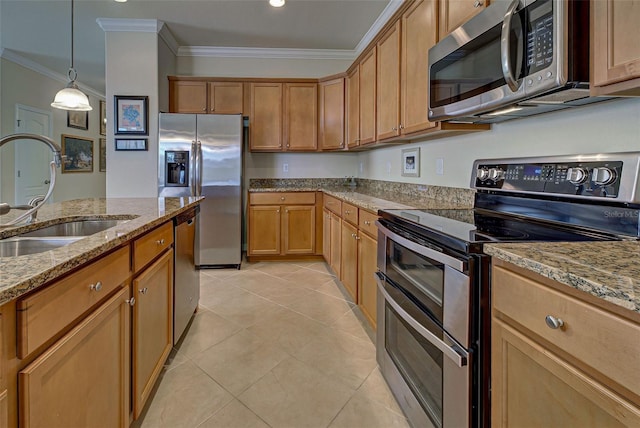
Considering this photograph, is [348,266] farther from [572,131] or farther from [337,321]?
[572,131]

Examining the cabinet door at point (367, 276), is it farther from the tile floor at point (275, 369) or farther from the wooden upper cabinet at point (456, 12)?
the wooden upper cabinet at point (456, 12)

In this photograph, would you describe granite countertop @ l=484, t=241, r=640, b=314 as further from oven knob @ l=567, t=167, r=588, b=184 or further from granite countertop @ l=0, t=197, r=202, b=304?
granite countertop @ l=0, t=197, r=202, b=304

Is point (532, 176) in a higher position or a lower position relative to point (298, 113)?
lower

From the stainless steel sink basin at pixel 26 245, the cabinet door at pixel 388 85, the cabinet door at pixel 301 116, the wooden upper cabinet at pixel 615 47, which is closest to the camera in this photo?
the wooden upper cabinet at pixel 615 47

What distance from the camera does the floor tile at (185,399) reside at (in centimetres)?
158

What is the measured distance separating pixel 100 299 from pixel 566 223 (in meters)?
1.58

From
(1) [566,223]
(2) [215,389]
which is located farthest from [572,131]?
(2) [215,389]

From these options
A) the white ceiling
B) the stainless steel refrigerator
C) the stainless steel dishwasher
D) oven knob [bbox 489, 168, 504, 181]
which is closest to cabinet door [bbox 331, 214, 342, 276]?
the stainless steel refrigerator

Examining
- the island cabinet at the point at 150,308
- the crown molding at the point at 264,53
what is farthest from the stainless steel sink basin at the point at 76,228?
the crown molding at the point at 264,53

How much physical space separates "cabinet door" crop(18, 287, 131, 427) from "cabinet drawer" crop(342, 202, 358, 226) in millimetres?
1664

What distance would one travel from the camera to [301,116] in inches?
176

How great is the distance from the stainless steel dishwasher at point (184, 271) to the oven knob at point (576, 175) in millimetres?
1872

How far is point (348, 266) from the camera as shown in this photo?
2908mm

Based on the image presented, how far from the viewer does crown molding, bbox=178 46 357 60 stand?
14.9ft
